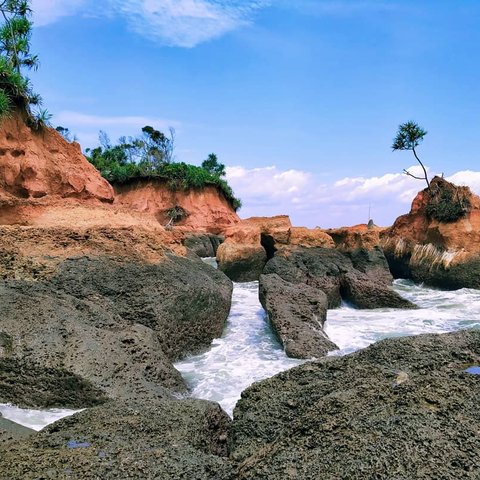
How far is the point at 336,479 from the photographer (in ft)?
6.17

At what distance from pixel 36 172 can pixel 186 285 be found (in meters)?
4.07

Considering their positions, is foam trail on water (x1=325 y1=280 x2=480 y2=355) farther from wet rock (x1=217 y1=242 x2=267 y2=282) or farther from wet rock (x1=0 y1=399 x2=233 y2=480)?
wet rock (x1=217 y1=242 x2=267 y2=282)

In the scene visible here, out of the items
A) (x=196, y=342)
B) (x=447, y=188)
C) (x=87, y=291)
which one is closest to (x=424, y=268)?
(x=447, y=188)

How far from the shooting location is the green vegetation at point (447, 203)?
1573 centimetres

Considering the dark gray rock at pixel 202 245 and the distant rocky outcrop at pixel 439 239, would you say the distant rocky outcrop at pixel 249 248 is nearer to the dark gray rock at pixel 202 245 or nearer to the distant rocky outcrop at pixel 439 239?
the distant rocky outcrop at pixel 439 239

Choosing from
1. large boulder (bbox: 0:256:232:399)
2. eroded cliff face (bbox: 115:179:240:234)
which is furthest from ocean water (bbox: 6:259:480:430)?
eroded cliff face (bbox: 115:179:240:234)

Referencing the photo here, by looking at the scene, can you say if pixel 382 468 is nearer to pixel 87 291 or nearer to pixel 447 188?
pixel 87 291

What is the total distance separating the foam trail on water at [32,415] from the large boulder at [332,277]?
7.72m

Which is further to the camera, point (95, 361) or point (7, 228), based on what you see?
point (7, 228)

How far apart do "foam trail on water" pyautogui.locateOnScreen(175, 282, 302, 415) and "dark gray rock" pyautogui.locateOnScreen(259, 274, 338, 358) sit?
0.22 meters

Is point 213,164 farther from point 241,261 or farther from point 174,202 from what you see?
point 241,261

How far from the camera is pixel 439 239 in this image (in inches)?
Result: 615

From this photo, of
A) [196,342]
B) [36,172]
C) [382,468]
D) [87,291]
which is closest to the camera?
[382,468]

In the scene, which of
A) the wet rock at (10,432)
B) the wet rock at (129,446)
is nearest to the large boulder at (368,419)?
the wet rock at (129,446)
